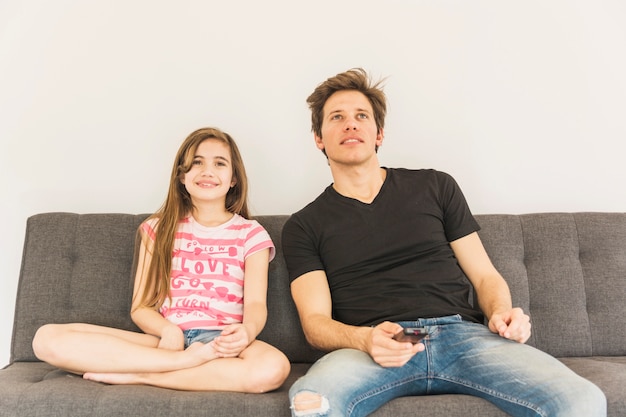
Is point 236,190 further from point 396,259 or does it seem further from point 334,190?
point 396,259

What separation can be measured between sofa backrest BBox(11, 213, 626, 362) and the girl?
15cm

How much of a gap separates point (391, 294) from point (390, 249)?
15 centimetres

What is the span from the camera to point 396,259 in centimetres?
189

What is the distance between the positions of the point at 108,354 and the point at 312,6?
5.59 ft

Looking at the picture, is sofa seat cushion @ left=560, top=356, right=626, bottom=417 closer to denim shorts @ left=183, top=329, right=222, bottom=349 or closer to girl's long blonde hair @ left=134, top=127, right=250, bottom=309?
denim shorts @ left=183, top=329, right=222, bottom=349

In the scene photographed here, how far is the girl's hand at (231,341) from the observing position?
5.56ft

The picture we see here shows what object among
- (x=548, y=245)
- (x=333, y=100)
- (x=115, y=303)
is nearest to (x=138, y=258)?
(x=115, y=303)

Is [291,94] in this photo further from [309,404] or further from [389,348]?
[309,404]

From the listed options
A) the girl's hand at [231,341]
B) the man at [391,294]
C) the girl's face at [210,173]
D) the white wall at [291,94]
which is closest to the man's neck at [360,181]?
the man at [391,294]

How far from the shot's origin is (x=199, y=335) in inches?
73.7

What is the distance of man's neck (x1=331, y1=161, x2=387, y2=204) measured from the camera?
2045mm

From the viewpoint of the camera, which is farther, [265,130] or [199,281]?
[265,130]

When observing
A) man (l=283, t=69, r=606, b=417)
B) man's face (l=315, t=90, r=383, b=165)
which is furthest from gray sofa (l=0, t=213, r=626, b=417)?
man's face (l=315, t=90, r=383, b=165)

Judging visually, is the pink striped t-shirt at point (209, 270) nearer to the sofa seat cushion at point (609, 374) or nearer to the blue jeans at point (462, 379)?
the blue jeans at point (462, 379)
